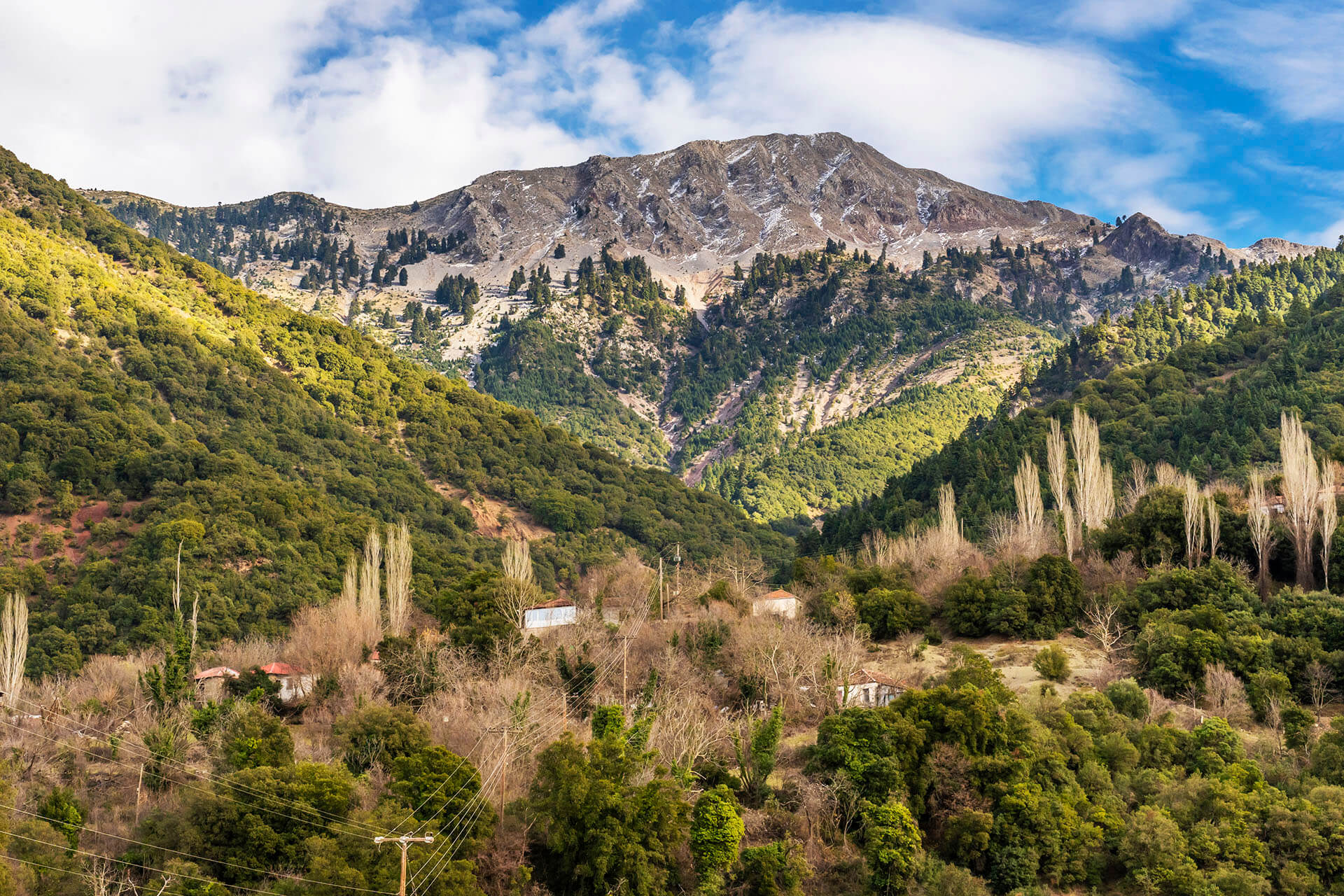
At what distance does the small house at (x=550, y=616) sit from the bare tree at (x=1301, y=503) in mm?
34819

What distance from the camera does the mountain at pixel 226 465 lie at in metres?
64.4

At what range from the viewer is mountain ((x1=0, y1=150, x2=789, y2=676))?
211ft

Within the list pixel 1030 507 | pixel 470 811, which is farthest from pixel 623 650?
pixel 1030 507

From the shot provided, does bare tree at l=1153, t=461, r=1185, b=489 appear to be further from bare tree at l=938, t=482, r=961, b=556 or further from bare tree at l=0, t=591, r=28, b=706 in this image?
bare tree at l=0, t=591, r=28, b=706

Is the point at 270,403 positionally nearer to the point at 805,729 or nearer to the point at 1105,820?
the point at 805,729

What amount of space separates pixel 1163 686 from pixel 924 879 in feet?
55.3

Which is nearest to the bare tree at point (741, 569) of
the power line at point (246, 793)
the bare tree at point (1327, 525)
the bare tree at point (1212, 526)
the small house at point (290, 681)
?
the small house at point (290, 681)

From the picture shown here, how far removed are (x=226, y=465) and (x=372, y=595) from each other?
957 inches

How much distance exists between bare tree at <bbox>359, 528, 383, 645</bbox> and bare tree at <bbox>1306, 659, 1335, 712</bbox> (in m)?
41.8

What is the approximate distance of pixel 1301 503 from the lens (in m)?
53.5

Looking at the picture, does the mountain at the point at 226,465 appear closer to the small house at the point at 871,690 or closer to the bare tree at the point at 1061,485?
the small house at the point at 871,690

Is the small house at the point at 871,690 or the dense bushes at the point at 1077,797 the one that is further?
the small house at the point at 871,690

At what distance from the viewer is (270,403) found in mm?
99375

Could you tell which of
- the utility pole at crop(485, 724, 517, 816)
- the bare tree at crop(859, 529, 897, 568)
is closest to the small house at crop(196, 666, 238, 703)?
the utility pole at crop(485, 724, 517, 816)
